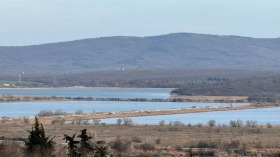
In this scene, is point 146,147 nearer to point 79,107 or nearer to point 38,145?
point 38,145

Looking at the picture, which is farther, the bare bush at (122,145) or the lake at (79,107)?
the lake at (79,107)

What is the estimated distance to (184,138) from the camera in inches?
1693

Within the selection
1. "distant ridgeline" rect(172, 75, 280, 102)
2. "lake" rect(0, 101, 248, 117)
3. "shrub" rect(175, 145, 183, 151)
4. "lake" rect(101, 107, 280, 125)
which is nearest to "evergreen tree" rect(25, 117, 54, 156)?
"shrub" rect(175, 145, 183, 151)

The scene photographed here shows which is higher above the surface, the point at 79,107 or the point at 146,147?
the point at 79,107

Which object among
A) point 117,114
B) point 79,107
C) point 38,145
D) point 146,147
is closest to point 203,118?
point 117,114

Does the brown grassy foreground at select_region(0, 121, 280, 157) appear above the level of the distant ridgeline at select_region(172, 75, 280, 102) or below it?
below

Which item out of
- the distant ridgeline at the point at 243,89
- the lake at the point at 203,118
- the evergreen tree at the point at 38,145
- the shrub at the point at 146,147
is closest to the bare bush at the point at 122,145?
the shrub at the point at 146,147

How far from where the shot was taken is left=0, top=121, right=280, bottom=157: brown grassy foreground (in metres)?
34.2

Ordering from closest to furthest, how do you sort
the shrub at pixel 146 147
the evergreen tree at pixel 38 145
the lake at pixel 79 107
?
1. the evergreen tree at pixel 38 145
2. the shrub at pixel 146 147
3. the lake at pixel 79 107

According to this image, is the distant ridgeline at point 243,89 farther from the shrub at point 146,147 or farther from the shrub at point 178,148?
the shrub at point 178,148

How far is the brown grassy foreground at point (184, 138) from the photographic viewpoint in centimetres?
3419

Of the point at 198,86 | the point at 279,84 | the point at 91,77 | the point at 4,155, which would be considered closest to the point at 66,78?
the point at 91,77

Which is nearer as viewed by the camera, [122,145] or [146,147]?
[122,145]

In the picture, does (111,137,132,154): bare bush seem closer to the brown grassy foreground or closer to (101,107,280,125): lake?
the brown grassy foreground
